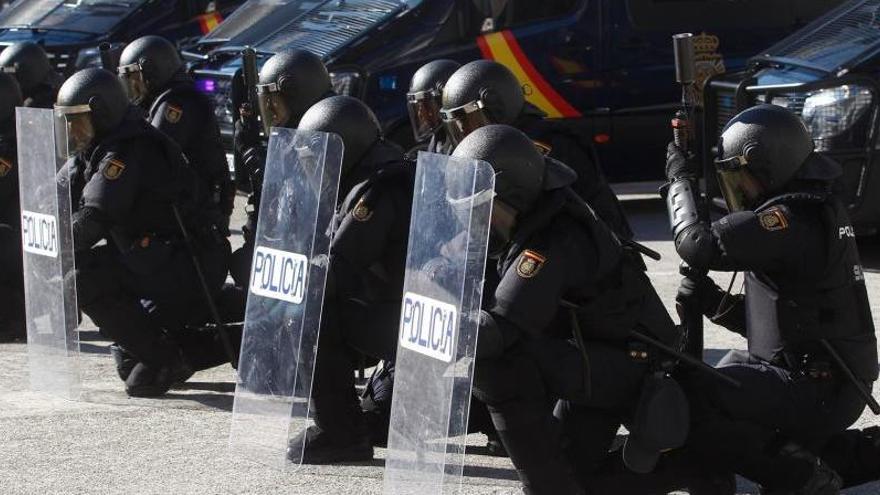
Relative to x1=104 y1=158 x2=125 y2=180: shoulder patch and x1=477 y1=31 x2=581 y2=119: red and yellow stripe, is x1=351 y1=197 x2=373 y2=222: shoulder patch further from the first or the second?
x1=477 y1=31 x2=581 y2=119: red and yellow stripe

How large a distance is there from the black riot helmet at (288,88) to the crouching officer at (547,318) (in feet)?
6.96

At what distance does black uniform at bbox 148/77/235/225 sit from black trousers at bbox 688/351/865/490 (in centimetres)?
345

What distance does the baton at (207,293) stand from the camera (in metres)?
6.86

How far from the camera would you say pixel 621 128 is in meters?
11.0

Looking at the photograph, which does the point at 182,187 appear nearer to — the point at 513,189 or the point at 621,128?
the point at 513,189

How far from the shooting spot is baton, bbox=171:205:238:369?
6863mm

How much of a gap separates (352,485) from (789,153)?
1.83 m

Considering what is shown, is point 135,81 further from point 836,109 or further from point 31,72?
point 836,109

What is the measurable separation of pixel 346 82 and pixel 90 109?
386 centimetres

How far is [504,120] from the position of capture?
622cm

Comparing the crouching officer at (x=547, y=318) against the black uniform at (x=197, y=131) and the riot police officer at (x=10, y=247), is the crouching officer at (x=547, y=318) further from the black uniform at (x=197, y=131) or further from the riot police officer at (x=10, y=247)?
the riot police officer at (x=10, y=247)

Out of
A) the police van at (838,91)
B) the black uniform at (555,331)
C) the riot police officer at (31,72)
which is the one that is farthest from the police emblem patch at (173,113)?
the black uniform at (555,331)

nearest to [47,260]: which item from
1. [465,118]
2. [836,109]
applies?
[465,118]

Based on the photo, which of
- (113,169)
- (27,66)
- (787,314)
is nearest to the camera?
(787,314)
